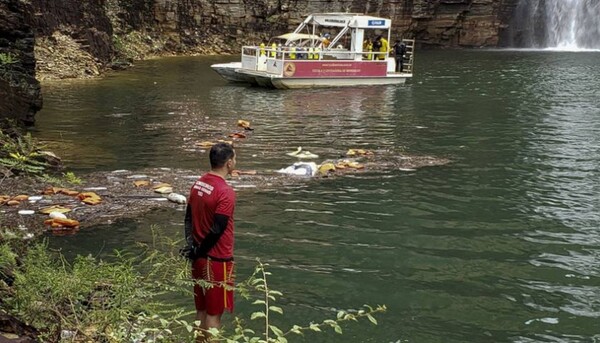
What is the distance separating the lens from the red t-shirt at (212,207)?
5.51 meters

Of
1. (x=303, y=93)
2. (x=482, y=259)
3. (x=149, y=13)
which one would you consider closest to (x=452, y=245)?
(x=482, y=259)

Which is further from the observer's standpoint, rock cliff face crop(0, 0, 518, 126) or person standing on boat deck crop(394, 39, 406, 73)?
person standing on boat deck crop(394, 39, 406, 73)

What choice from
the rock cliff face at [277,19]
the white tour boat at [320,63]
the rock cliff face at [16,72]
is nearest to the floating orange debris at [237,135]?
the rock cliff face at [16,72]

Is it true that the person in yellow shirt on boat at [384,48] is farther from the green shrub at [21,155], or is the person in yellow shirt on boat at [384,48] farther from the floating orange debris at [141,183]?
the green shrub at [21,155]

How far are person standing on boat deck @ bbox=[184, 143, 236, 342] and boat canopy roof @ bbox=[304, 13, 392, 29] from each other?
25.3 m

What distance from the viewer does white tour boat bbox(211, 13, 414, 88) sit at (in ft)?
93.2

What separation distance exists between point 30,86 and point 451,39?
1812 inches

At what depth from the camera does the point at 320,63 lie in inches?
1135

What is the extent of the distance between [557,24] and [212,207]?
191 ft

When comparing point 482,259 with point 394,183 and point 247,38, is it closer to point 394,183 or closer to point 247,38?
point 394,183

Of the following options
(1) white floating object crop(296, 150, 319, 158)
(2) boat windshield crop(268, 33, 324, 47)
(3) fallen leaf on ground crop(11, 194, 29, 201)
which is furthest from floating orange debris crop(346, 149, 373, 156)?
(2) boat windshield crop(268, 33, 324, 47)

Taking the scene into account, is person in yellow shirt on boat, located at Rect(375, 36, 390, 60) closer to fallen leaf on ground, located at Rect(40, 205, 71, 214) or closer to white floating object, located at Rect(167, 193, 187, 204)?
white floating object, located at Rect(167, 193, 187, 204)

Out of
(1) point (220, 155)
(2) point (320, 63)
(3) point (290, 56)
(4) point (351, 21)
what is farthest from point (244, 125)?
(1) point (220, 155)

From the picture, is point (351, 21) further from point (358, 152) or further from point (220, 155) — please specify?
point (220, 155)
